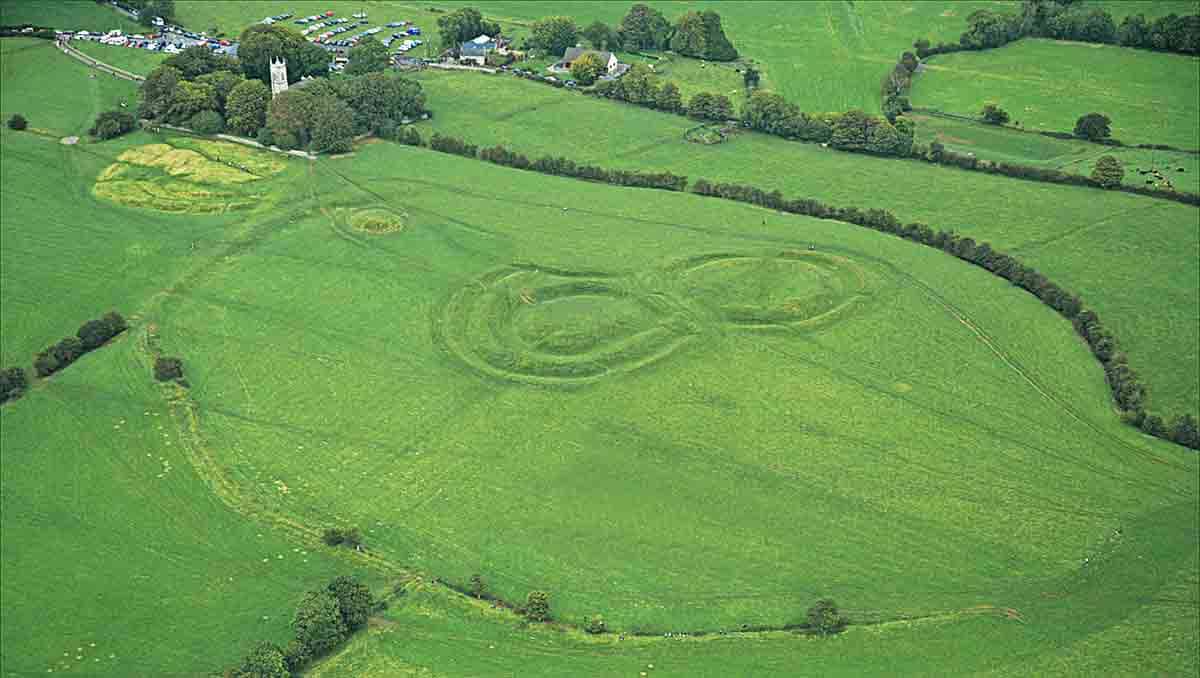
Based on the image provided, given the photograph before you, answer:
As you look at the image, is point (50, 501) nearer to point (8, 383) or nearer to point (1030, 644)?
point (8, 383)

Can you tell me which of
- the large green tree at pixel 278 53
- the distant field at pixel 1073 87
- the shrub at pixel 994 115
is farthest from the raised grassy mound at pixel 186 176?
the shrub at pixel 994 115

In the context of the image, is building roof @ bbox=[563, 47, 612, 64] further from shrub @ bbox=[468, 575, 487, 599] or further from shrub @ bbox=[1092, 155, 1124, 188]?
shrub @ bbox=[468, 575, 487, 599]

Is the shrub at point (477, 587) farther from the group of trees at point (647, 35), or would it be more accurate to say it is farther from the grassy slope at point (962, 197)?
the group of trees at point (647, 35)

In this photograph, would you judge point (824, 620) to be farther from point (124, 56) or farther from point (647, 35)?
point (124, 56)

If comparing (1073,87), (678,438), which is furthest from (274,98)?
(1073,87)

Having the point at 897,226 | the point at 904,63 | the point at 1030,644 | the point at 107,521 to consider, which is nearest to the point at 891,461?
the point at 1030,644

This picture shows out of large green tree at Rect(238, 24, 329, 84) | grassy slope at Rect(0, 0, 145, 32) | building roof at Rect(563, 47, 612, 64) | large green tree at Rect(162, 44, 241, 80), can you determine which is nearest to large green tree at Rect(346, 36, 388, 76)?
large green tree at Rect(238, 24, 329, 84)
